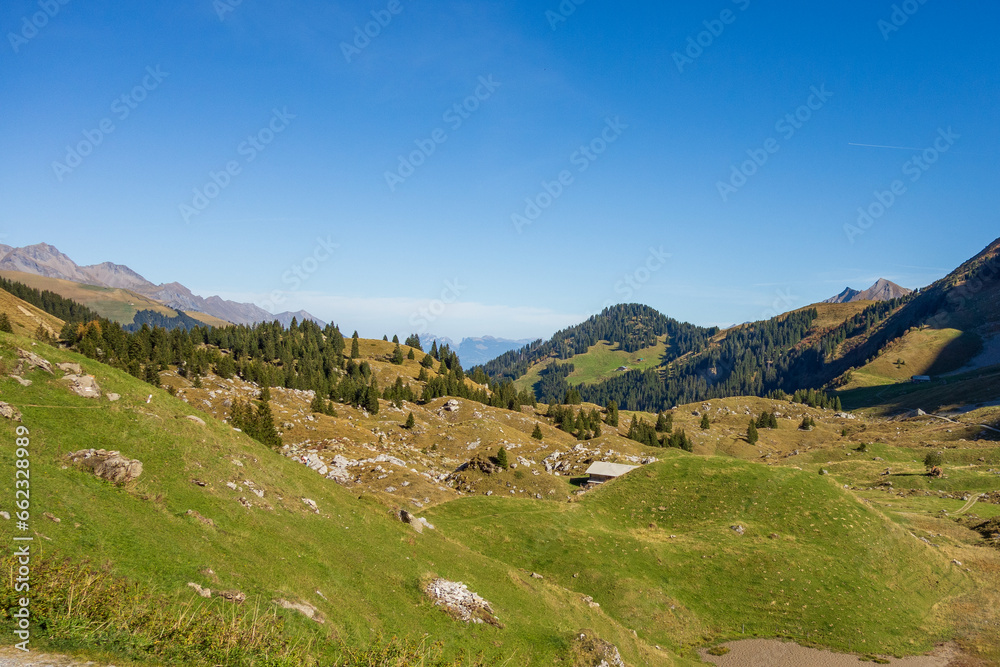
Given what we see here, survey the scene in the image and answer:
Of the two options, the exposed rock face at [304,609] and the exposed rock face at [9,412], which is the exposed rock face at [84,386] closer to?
the exposed rock face at [9,412]

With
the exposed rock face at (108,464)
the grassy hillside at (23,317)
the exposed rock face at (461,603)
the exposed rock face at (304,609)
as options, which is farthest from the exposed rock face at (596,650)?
the grassy hillside at (23,317)

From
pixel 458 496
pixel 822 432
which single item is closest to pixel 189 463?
pixel 458 496

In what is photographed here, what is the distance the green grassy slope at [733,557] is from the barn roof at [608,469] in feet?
31.6

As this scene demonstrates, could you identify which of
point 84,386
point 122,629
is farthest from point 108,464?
point 122,629

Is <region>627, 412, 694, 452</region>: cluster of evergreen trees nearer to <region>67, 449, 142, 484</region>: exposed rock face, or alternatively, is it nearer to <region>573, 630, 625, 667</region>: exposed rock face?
<region>573, 630, 625, 667</region>: exposed rock face

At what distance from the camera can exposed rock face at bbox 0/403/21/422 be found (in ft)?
79.0

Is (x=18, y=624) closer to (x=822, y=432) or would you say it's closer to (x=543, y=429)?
(x=543, y=429)

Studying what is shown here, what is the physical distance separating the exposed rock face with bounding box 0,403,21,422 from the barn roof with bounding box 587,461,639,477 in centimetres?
6887

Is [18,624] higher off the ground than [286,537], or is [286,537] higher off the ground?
[18,624]

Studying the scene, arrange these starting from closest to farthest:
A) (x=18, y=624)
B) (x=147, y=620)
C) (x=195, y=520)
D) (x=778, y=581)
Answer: (x=18, y=624), (x=147, y=620), (x=195, y=520), (x=778, y=581)

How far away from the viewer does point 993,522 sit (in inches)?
2527

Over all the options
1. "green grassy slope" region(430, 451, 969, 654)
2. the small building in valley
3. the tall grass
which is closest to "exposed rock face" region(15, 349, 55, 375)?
the tall grass

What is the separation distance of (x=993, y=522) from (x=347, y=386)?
127 m

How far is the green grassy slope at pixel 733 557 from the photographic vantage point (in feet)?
134
